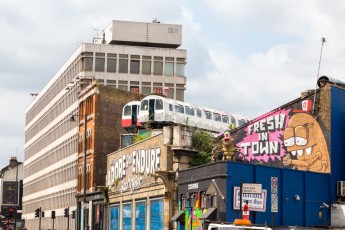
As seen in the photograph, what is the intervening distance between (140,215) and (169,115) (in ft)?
53.6

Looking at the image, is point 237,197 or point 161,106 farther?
point 161,106

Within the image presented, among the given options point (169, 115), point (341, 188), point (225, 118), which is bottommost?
point (341, 188)

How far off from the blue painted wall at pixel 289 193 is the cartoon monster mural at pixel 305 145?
1040 millimetres

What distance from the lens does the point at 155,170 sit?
194 ft

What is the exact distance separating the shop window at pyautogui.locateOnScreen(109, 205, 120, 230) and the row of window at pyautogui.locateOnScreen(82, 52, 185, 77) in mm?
38200

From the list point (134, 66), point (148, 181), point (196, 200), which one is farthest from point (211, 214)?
point (134, 66)

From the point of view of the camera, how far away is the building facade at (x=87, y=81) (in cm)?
10031

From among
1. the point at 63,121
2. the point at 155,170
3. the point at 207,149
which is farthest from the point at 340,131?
the point at 63,121

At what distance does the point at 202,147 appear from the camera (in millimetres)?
58000

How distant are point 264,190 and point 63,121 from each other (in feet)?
205

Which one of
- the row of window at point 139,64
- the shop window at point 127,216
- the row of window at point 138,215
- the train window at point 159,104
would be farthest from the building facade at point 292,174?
the row of window at point 139,64

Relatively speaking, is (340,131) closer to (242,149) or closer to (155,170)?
(242,149)

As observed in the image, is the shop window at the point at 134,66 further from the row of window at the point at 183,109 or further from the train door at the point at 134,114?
the row of window at the point at 183,109

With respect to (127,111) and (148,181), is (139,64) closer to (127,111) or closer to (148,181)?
(127,111)
